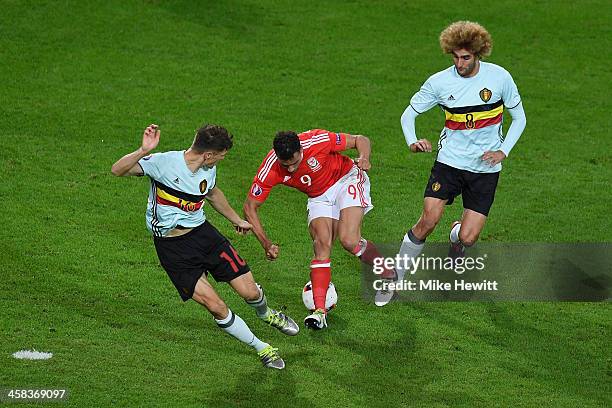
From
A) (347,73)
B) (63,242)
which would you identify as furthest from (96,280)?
(347,73)

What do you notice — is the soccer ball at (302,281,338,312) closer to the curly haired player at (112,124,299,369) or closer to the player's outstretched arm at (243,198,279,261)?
the player's outstretched arm at (243,198,279,261)

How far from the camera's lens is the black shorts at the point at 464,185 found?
10.9 m

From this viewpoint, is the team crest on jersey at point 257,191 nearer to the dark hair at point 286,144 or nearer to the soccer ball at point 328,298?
the dark hair at point 286,144

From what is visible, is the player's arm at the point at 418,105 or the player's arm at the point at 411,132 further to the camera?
the player's arm at the point at 418,105

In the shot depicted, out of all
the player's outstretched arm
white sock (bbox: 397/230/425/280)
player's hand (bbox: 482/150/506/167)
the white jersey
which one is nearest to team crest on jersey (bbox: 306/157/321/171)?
the player's outstretched arm

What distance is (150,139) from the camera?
8.99 meters

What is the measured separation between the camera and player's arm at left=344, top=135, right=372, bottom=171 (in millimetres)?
10508

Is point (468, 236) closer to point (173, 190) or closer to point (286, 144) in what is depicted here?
point (286, 144)

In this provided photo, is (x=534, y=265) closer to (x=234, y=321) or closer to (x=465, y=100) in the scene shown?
(x=465, y=100)

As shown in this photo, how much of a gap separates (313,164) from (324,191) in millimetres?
366

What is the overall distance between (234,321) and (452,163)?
111 inches

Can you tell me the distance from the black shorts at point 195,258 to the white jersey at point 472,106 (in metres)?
2.56

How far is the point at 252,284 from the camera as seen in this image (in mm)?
9812

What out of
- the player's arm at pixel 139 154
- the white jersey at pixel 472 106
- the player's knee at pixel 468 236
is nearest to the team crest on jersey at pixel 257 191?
the player's arm at pixel 139 154
